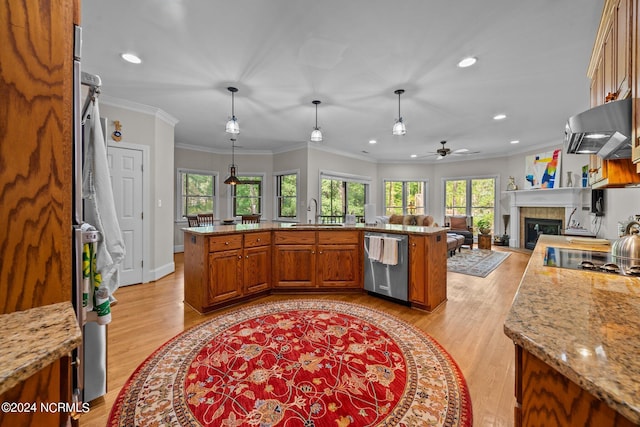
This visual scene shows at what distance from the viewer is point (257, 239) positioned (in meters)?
3.28

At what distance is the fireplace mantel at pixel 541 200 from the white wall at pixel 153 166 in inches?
317

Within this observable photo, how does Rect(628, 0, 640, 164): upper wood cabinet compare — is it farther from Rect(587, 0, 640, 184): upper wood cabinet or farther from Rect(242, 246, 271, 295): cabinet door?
Rect(242, 246, 271, 295): cabinet door

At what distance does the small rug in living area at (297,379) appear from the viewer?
4.91 ft

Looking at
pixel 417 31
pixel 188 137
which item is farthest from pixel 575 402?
pixel 188 137

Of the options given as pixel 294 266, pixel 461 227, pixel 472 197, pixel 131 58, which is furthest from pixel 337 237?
pixel 472 197

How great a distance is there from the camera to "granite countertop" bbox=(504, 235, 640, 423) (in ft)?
1.69

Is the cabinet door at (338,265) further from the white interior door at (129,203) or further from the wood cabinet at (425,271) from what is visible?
the white interior door at (129,203)

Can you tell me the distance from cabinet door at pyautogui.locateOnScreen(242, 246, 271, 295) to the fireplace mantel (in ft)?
22.2

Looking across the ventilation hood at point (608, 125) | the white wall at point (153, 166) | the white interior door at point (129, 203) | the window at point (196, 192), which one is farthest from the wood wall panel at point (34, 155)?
the window at point (196, 192)

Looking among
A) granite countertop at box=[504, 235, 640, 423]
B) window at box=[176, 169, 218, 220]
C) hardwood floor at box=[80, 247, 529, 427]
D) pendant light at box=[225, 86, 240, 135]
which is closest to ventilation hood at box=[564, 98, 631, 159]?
granite countertop at box=[504, 235, 640, 423]

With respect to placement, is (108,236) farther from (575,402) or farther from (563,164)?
(563,164)

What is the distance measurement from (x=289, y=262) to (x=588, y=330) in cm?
297

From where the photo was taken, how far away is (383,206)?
878 centimetres

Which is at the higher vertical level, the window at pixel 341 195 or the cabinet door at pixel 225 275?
the window at pixel 341 195
